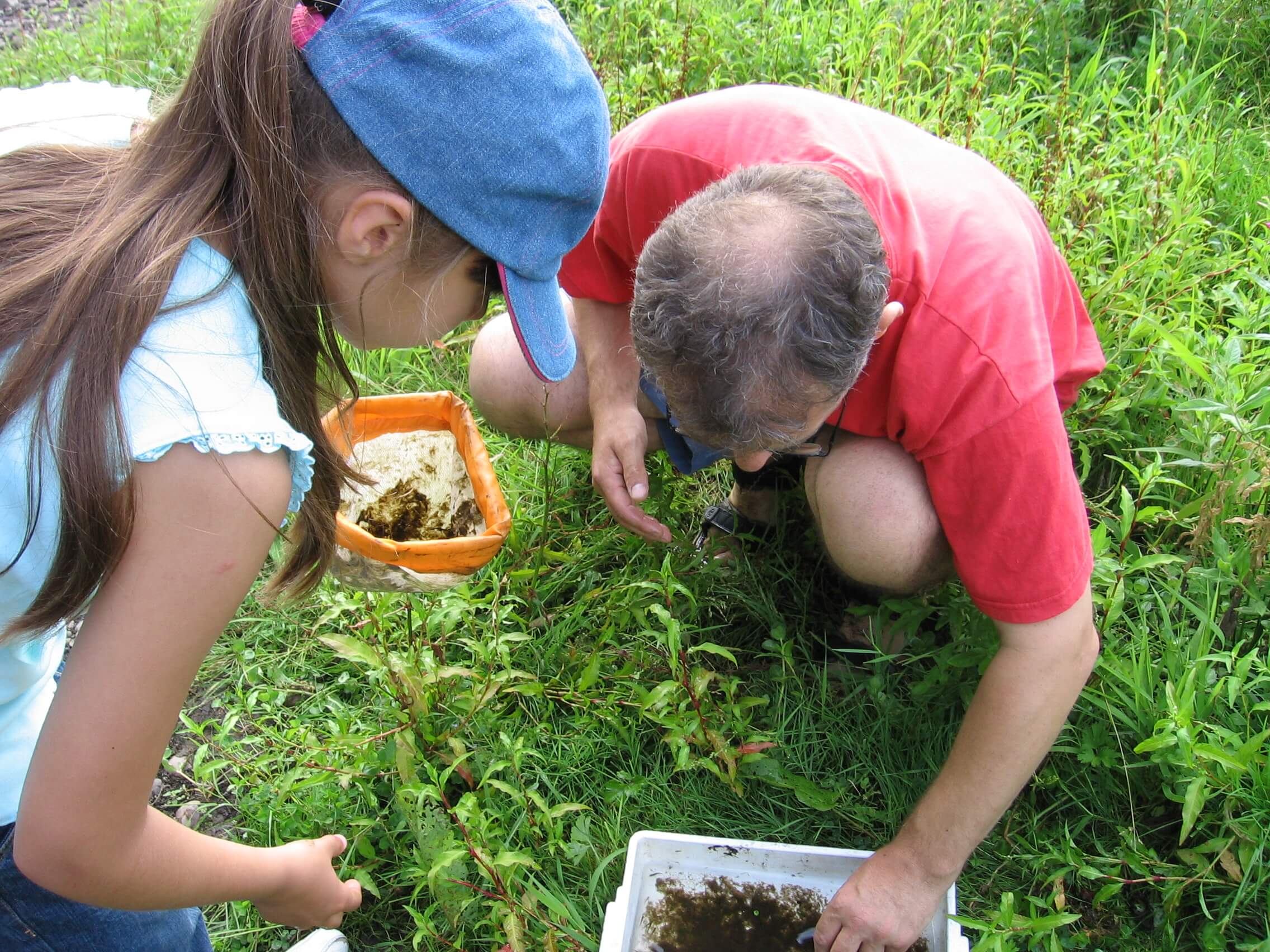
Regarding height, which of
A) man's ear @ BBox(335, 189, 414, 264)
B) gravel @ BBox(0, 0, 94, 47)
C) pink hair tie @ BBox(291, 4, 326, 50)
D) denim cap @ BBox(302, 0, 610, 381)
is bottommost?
gravel @ BBox(0, 0, 94, 47)

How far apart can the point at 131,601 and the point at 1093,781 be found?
155 cm

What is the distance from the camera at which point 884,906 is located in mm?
1488

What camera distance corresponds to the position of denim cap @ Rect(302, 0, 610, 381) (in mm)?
1028

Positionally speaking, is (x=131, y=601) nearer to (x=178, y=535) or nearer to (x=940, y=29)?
(x=178, y=535)

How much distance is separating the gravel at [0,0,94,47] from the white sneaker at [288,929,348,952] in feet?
14.2

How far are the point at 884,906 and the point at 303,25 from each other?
1.40 metres

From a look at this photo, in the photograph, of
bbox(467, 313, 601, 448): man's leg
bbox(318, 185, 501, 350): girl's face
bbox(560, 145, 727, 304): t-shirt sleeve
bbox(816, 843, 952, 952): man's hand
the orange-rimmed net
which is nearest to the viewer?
bbox(318, 185, 501, 350): girl's face

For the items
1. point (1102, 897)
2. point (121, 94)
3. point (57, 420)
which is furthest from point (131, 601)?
point (1102, 897)

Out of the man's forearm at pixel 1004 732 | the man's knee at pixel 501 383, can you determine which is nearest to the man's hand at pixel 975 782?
the man's forearm at pixel 1004 732

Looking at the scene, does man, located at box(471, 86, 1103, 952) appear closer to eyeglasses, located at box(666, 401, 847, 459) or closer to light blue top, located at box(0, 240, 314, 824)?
eyeglasses, located at box(666, 401, 847, 459)

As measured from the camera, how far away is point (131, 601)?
Answer: 1.00 metres

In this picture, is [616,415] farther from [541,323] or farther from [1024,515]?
[1024,515]

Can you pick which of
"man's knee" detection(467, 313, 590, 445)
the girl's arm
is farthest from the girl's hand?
"man's knee" detection(467, 313, 590, 445)

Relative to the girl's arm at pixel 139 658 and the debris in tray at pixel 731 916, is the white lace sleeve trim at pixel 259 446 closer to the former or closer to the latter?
the girl's arm at pixel 139 658
